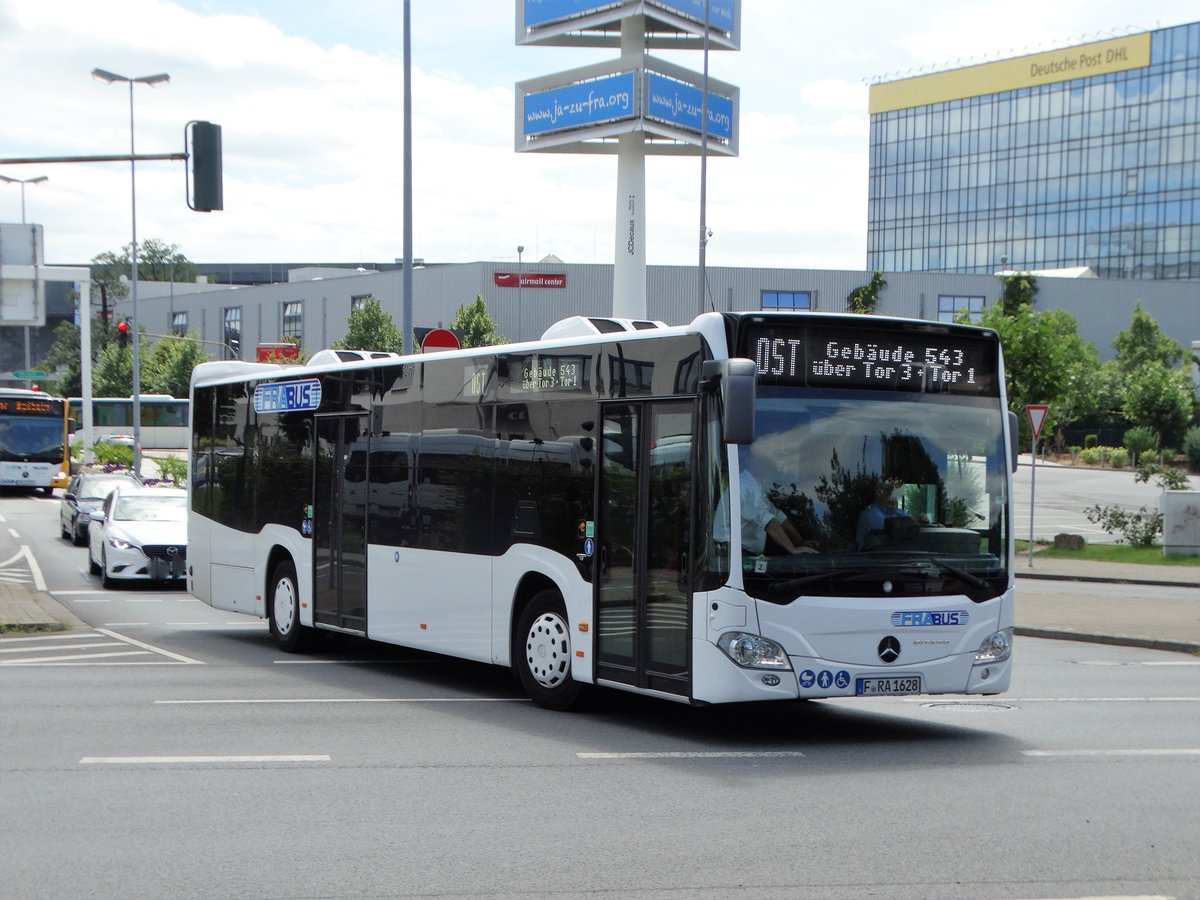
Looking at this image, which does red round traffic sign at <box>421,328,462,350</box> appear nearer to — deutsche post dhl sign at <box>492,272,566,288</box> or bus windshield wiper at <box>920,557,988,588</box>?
bus windshield wiper at <box>920,557,988,588</box>

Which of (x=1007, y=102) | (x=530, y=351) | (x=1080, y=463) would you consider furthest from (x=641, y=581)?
(x=1007, y=102)

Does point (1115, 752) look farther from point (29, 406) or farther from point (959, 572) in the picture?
point (29, 406)

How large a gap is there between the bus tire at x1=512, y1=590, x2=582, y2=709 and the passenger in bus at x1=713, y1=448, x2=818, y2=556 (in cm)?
188

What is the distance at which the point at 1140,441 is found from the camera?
2955 inches

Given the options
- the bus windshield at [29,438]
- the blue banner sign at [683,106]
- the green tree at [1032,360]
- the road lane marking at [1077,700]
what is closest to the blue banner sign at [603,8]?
the blue banner sign at [683,106]

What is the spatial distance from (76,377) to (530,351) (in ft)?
381

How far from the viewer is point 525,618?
1173 cm

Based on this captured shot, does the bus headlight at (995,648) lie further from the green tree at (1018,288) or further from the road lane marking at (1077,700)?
the green tree at (1018,288)

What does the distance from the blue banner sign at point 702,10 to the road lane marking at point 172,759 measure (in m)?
48.0

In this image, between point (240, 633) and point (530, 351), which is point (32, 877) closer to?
point (530, 351)

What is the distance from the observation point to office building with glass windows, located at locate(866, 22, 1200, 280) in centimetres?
12800

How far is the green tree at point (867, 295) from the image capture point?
93250 mm

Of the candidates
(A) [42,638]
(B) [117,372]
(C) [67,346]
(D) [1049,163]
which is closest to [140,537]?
(A) [42,638]

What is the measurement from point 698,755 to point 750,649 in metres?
0.76
